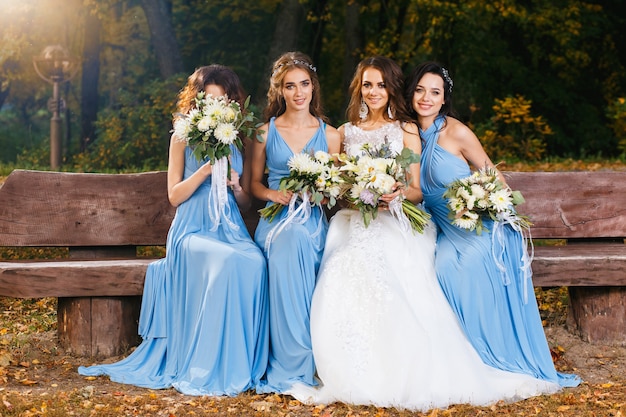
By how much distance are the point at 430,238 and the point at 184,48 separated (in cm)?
1241

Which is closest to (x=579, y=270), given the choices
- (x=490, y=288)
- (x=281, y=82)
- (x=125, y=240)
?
(x=490, y=288)

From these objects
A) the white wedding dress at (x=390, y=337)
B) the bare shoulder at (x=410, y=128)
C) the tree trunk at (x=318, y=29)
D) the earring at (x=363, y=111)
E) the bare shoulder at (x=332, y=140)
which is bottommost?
the white wedding dress at (x=390, y=337)

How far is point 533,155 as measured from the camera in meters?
11.8

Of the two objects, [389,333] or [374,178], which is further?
[374,178]

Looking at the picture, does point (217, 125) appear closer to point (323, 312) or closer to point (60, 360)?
point (323, 312)

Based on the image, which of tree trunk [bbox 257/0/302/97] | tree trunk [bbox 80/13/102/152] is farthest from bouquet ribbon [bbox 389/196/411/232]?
tree trunk [bbox 80/13/102/152]

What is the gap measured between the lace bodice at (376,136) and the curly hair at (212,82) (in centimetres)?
73

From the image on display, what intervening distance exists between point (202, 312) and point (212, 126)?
1.08 m

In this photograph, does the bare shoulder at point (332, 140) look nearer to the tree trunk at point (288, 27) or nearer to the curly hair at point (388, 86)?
the curly hair at point (388, 86)

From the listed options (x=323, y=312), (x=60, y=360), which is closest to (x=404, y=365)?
(x=323, y=312)

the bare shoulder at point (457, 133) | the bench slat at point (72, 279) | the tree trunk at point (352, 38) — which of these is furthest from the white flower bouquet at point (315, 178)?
the tree trunk at point (352, 38)

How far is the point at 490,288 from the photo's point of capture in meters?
4.75

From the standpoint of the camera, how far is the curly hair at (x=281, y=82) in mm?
5070

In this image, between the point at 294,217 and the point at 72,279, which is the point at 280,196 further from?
the point at 72,279
